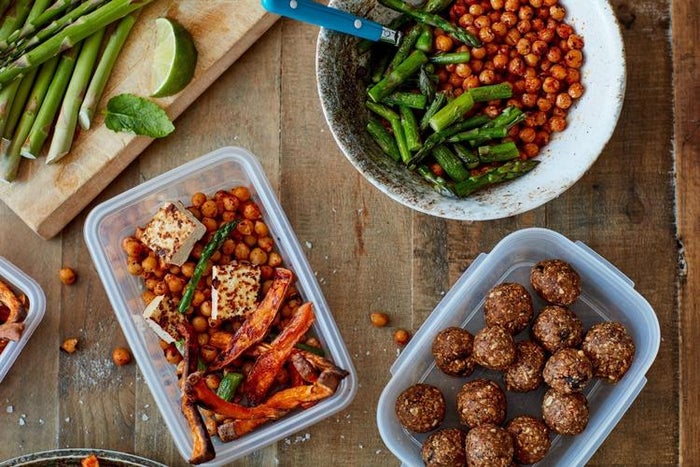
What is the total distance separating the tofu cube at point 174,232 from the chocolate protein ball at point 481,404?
88 cm

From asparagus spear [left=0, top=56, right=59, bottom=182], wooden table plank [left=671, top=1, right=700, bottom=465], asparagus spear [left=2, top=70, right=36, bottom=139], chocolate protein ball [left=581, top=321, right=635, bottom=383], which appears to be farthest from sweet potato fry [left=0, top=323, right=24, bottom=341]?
wooden table plank [left=671, top=1, right=700, bottom=465]

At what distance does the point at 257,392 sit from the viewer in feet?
7.51

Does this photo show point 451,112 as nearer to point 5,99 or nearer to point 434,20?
point 434,20

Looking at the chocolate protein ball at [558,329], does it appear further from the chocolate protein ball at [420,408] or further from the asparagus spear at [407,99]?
the asparagus spear at [407,99]

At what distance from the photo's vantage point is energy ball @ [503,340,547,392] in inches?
83.0

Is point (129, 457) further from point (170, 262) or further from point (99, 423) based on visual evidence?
point (170, 262)

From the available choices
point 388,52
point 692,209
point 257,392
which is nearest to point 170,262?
point 257,392

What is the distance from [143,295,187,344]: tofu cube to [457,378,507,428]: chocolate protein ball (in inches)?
32.6

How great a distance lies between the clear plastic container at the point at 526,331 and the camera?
7.15 feet

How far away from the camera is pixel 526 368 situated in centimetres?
211

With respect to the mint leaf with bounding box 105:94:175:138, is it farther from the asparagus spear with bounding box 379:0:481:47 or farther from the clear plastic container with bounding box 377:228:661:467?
the clear plastic container with bounding box 377:228:661:467

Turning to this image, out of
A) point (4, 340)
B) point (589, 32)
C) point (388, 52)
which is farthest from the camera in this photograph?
point (4, 340)

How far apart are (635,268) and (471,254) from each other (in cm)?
48

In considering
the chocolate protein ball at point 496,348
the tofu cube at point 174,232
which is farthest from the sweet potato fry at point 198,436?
the chocolate protein ball at point 496,348
